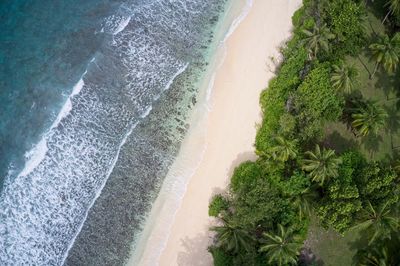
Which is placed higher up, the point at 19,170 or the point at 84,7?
the point at 84,7

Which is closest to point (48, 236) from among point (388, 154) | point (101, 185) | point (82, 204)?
point (82, 204)

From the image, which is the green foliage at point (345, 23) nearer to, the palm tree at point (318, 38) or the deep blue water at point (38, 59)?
the palm tree at point (318, 38)

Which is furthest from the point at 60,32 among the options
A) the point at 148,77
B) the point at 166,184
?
the point at 166,184

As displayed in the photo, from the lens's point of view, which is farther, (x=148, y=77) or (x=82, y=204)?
(x=148, y=77)

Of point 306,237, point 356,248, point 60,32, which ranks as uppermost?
point 60,32

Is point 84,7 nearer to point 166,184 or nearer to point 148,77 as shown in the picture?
point 148,77

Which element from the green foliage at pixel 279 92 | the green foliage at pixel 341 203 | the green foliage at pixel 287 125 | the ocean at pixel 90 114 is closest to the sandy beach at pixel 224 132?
the green foliage at pixel 279 92
